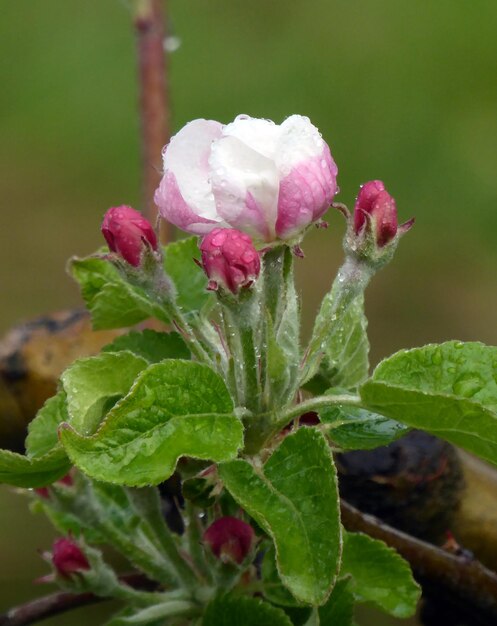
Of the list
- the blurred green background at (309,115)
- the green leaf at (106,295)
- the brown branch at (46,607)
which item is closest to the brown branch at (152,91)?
the green leaf at (106,295)

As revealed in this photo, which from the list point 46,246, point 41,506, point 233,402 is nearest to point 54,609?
point 41,506

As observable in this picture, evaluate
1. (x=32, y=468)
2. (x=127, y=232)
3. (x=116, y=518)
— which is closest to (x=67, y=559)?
(x=116, y=518)

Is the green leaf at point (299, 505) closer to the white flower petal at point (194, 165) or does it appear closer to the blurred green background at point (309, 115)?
the white flower petal at point (194, 165)

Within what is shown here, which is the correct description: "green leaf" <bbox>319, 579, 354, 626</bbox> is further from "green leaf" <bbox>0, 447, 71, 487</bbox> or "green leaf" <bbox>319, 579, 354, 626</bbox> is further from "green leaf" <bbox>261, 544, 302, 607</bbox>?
"green leaf" <bbox>0, 447, 71, 487</bbox>

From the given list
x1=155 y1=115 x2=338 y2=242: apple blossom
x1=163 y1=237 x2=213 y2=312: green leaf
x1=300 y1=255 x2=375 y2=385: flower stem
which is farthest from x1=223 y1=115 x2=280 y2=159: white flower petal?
x1=163 y1=237 x2=213 y2=312: green leaf

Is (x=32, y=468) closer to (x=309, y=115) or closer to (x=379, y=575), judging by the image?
(x=379, y=575)

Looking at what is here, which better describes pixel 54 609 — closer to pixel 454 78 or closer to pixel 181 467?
pixel 181 467
